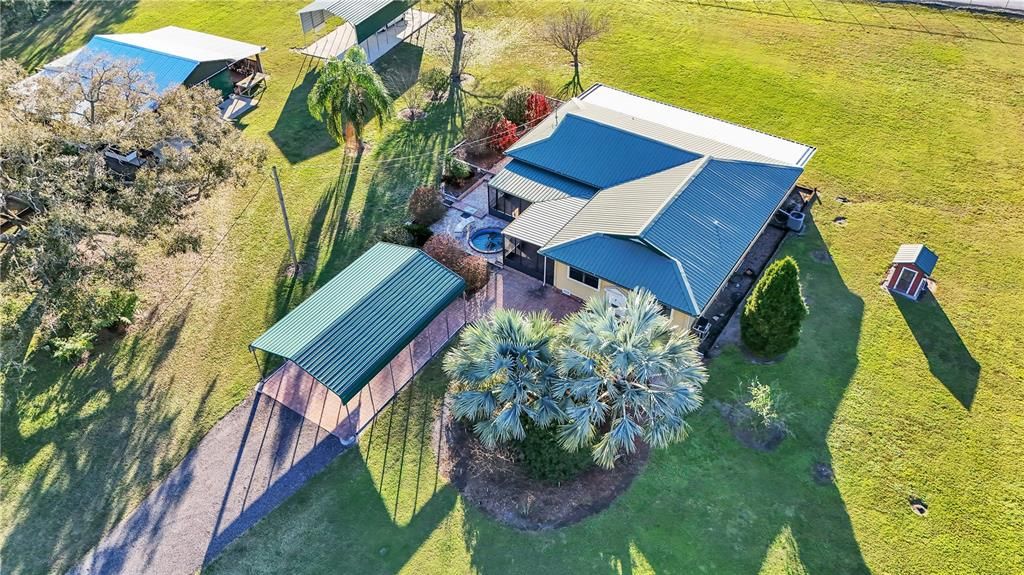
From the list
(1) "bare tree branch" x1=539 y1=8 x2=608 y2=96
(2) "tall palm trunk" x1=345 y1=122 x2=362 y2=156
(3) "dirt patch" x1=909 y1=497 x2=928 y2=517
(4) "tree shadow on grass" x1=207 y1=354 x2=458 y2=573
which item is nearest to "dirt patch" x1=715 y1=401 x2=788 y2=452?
(3) "dirt patch" x1=909 y1=497 x2=928 y2=517

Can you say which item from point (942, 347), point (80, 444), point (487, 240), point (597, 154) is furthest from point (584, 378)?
point (80, 444)

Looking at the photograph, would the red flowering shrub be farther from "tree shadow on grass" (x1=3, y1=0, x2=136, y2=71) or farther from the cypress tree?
"tree shadow on grass" (x1=3, y1=0, x2=136, y2=71)

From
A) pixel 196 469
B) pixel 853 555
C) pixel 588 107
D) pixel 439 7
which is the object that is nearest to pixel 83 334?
pixel 196 469

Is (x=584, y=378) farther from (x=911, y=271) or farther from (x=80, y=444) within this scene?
(x=80, y=444)

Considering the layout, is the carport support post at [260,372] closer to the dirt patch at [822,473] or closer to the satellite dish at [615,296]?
the satellite dish at [615,296]

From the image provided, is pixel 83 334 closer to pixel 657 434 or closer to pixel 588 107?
pixel 657 434
